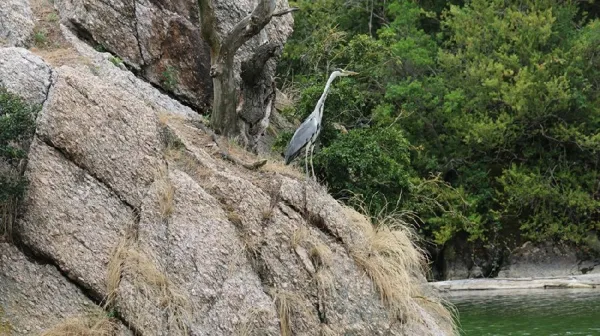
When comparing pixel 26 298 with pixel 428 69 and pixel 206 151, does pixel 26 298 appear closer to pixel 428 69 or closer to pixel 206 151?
pixel 206 151

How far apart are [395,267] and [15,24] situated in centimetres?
723

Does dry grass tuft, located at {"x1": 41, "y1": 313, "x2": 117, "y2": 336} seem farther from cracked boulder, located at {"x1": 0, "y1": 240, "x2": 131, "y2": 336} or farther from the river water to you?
the river water

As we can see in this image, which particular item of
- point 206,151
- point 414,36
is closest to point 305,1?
point 414,36

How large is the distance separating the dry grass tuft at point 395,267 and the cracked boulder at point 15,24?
584 cm

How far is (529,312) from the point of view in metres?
17.5

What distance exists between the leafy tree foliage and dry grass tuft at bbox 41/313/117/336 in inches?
585

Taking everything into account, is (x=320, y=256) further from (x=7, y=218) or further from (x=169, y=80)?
(x=169, y=80)

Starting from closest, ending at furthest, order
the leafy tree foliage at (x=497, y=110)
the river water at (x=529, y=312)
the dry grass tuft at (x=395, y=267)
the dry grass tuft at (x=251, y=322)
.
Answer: the dry grass tuft at (x=251, y=322), the dry grass tuft at (x=395, y=267), the river water at (x=529, y=312), the leafy tree foliage at (x=497, y=110)

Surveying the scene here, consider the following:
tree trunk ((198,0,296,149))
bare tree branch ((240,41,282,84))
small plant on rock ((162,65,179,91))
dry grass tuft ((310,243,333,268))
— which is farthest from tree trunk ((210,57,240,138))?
dry grass tuft ((310,243,333,268))

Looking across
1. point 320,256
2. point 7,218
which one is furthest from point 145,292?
point 320,256

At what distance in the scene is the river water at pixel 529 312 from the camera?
15.3m

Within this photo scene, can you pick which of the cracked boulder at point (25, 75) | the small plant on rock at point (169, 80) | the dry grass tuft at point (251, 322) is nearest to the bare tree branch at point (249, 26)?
the small plant on rock at point (169, 80)

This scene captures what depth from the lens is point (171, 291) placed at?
9094 millimetres

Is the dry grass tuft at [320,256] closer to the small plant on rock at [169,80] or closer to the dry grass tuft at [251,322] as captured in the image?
the dry grass tuft at [251,322]
